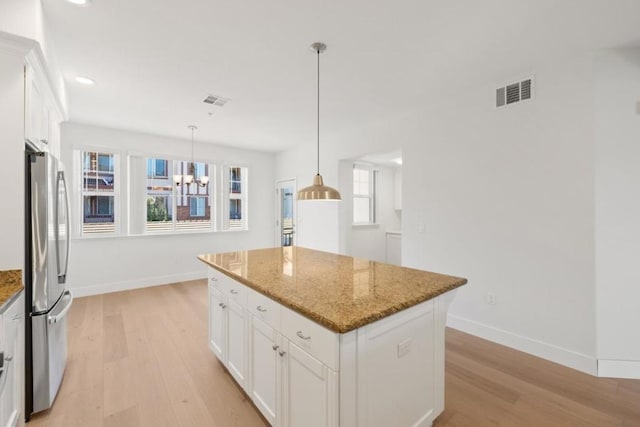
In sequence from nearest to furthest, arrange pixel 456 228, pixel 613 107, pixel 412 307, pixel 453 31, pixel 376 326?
pixel 376 326, pixel 412 307, pixel 453 31, pixel 613 107, pixel 456 228

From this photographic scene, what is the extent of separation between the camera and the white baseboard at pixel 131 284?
455 cm

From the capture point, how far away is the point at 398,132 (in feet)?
13.4

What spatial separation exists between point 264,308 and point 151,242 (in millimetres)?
4356

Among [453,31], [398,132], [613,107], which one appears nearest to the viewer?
[453,31]

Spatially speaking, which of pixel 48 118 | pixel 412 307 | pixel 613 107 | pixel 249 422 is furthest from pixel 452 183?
pixel 48 118

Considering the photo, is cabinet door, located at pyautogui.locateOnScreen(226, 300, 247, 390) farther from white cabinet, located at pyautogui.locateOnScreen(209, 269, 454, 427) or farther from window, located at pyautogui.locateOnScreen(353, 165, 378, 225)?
window, located at pyautogui.locateOnScreen(353, 165, 378, 225)

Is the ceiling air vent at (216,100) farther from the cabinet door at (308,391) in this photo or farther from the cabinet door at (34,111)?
the cabinet door at (308,391)

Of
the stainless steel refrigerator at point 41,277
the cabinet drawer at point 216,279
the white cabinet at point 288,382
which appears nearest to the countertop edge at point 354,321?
the white cabinet at point 288,382

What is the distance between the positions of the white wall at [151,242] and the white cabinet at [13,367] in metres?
3.31

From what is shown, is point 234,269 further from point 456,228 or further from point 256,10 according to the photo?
point 456,228

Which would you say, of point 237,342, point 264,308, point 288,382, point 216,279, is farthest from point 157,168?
point 288,382

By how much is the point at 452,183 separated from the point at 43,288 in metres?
3.79

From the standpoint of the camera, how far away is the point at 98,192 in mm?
4758

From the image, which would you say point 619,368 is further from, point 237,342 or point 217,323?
point 217,323
